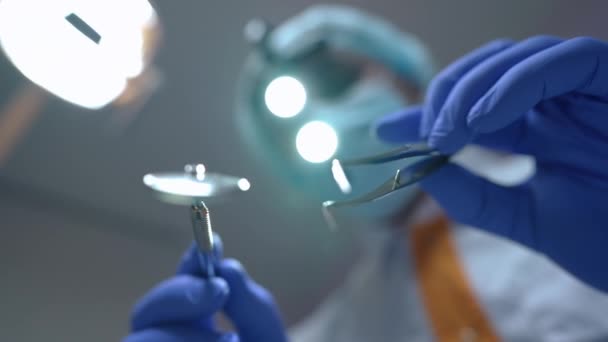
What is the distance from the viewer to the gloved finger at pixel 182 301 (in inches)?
21.4

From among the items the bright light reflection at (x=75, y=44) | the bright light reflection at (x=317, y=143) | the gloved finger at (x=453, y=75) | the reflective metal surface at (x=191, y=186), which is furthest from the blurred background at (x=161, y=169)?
the gloved finger at (x=453, y=75)

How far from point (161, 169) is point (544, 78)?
101 cm

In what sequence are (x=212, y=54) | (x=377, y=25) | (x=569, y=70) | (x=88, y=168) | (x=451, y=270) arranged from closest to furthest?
1. (x=569, y=70)
2. (x=451, y=270)
3. (x=377, y=25)
4. (x=88, y=168)
5. (x=212, y=54)

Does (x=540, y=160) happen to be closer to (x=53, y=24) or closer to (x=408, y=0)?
(x=53, y=24)

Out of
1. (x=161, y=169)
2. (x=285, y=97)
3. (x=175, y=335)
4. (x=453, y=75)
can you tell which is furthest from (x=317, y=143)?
(x=161, y=169)

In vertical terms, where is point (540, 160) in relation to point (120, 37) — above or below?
below

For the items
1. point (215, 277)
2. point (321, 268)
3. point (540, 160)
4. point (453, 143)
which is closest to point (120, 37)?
point (215, 277)

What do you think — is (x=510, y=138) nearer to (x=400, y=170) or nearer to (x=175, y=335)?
(x=400, y=170)

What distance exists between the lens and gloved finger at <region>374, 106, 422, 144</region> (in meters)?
0.63

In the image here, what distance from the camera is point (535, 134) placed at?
1.92ft

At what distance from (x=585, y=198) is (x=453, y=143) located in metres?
0.21

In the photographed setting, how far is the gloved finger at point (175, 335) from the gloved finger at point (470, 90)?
360 millimetres

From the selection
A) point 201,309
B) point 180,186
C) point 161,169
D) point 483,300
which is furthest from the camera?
point 161,169

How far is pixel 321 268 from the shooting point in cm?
130
